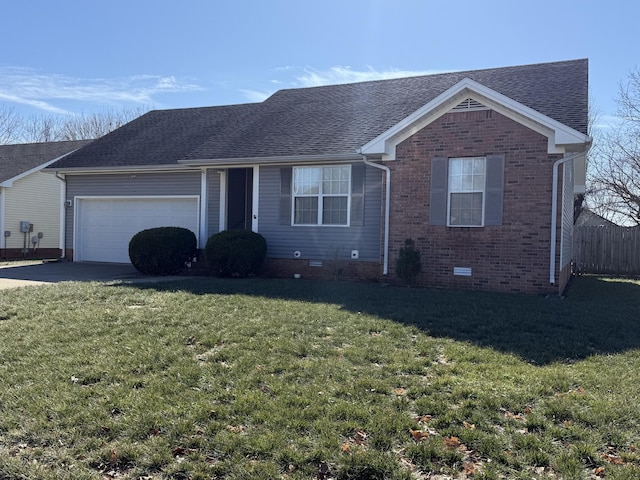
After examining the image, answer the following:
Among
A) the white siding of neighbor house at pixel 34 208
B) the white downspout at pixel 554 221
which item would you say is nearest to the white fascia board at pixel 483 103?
the white downspout at pixel 554 221

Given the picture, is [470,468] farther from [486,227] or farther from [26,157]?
[26,157]

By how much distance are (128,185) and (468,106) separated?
34.9 feet

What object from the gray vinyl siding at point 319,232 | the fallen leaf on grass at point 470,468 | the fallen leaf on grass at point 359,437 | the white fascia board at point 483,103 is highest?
the white fascia board at point 483,103

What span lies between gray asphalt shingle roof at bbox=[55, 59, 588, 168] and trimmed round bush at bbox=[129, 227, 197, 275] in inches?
93.4

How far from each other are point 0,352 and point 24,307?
2513 mm

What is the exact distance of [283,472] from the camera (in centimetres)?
369

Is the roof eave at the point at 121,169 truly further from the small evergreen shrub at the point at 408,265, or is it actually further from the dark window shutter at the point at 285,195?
the small evergreen shrub at the point at 408,265

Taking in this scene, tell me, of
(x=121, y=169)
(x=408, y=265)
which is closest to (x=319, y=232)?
(x=408, y=265)

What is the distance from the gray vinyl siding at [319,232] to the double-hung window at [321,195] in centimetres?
26

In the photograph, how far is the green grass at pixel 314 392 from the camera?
3.81 meters

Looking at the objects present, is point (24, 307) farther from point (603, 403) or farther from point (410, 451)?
point (603, 403)

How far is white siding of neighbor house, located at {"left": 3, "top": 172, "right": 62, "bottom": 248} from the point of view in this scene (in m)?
23.2

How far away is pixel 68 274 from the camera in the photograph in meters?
14.2

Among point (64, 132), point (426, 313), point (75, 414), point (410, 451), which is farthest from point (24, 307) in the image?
point (64, 132)
